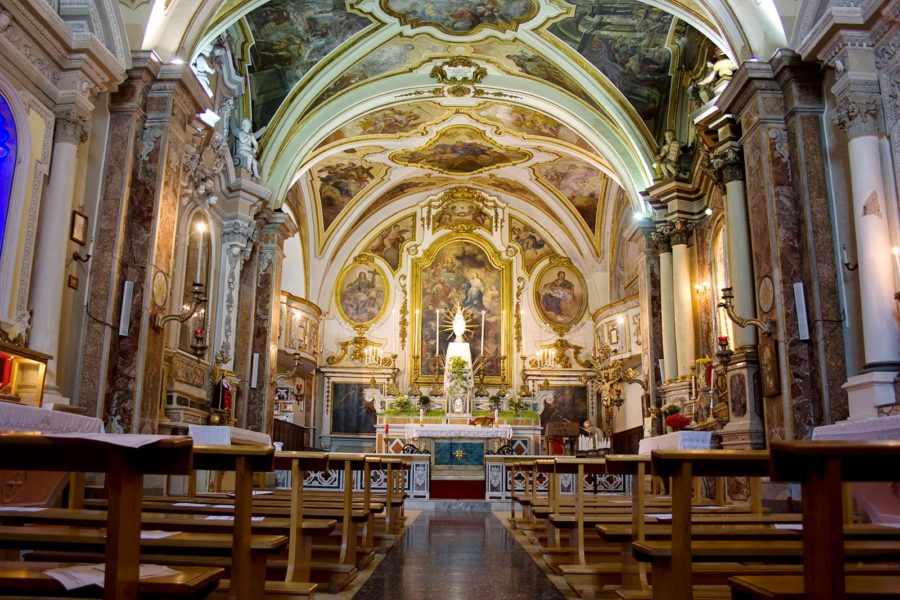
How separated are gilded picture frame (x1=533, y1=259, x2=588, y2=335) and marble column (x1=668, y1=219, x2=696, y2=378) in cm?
806

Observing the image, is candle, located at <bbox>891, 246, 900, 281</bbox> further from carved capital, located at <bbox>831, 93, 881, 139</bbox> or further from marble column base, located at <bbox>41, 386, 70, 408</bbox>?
marble column base, located at <bbox>41, 386, 70, 408</bbox>

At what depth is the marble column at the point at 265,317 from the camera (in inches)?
585

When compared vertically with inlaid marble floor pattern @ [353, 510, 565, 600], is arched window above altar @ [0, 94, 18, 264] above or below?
above

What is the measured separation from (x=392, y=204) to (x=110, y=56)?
14.9m

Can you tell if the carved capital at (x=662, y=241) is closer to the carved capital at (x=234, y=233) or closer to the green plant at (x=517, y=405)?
the green plant at (x=517, y=405)

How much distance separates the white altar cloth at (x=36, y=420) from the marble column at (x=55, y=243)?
1.49 metres

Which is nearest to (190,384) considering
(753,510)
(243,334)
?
(243,334)

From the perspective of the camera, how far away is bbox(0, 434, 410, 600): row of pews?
233cm

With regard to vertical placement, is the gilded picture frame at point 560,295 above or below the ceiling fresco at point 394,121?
below

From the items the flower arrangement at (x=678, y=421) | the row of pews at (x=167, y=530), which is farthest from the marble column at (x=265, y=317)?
the row of pews at (x=167, y=530)

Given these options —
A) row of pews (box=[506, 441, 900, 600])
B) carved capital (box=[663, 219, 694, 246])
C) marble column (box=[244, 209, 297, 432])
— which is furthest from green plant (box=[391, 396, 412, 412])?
row of pews (box=[506, 441, 900, 600])

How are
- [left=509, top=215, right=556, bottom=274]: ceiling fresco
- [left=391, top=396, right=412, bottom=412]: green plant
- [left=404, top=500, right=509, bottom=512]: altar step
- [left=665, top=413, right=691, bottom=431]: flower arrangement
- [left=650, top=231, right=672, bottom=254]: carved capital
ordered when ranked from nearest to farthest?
[left=665, top=413, right=691, bottom=431]: flower arrangement → [left=404, top=500, right=509, bottom=512]: altar step → [left=650, top=231, right=672, bottom=254]: carved capital → [left=391, top=396, right=412, bottom=412]: green plant → [left=509, top=215, right=556, bottom=274]: ceiling fresco

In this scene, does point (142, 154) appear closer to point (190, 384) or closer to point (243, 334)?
point (190, 384)

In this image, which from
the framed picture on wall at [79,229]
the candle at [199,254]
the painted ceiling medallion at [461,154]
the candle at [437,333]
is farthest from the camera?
the candle at [437,333]
